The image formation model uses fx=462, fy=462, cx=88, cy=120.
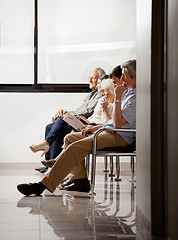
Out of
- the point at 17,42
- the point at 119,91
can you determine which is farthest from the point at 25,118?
the point at 119,91

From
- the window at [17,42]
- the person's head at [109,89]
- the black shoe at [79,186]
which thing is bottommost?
the black shoe at [79,186]

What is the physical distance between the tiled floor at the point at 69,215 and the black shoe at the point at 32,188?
0.06 metres

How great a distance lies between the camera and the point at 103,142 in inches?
149

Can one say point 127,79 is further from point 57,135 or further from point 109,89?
point 57,135

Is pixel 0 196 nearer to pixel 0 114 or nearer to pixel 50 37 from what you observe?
pixel 0 114

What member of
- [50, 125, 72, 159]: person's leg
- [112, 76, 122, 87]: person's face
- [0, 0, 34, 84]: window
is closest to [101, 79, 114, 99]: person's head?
[112, 76, 122, 87]: person's face

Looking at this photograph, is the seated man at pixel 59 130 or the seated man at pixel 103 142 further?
the seated man at pixel 59 130

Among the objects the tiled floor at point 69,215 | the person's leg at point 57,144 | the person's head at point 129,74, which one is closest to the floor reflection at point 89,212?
the tiled floor at point 69,215

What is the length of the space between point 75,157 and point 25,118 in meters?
2.94

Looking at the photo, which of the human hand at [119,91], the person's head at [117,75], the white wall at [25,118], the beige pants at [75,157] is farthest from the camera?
the white wall at [25,118]

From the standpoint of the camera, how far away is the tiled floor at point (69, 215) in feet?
7.90

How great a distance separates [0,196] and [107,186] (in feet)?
3.78

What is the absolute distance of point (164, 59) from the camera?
2.41 metres

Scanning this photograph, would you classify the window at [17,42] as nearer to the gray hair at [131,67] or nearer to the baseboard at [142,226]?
the gray hair at [131,67]
